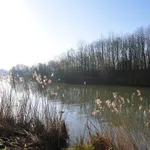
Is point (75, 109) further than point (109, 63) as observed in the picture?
No

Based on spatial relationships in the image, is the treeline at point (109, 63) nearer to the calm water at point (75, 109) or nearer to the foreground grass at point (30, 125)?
the calm water at point (75, 109)

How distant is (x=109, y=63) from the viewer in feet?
146

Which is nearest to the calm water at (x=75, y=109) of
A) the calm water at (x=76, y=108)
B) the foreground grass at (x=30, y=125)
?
the calm water at (x=76, y=108)

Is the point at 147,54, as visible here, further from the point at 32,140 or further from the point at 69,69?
the point at 32,140

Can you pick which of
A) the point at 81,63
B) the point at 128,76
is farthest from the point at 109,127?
the point at 81,63

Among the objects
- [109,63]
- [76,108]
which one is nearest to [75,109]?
[76,108]

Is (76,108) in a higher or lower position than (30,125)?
lower

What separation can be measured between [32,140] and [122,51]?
40720 mm

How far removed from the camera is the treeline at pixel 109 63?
37.8 m

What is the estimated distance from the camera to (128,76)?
37.8m

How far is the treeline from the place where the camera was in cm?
3775

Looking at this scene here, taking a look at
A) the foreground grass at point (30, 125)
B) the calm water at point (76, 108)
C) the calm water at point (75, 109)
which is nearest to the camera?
the foreground grass at point (30, 125)

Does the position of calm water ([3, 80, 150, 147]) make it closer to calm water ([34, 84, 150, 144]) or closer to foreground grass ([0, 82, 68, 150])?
calm water ([34, 84, 150, 144])

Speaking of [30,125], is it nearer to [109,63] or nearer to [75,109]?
[75,109]
